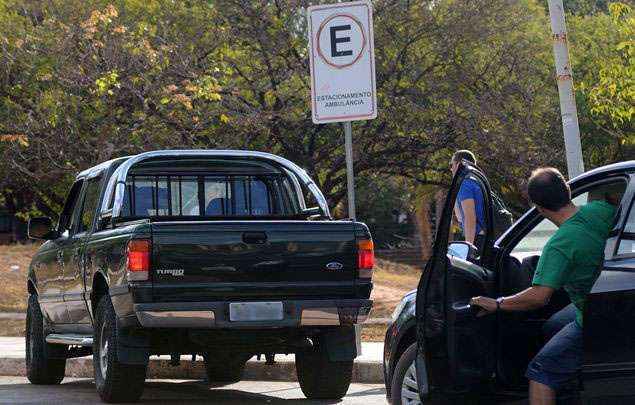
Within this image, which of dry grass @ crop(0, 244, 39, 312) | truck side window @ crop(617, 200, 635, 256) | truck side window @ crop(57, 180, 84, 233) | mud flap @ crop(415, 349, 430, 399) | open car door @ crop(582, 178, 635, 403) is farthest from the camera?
dry grass @ crop(0, 244, 39, 312)

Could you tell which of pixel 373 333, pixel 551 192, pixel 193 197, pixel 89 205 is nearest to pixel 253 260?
pixel 193 197

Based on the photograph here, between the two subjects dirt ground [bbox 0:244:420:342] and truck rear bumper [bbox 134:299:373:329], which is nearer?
truck rear bumper [bbox 134:299:373:329]

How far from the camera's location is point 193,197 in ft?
37.6

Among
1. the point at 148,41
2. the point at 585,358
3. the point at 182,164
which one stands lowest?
the point at 585,358

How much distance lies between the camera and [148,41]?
23.0 metres

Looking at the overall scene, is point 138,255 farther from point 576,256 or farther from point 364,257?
point 576,256

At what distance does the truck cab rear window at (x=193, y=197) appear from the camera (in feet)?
37.2

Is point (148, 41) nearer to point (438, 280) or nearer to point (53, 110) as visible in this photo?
point (53, 110)

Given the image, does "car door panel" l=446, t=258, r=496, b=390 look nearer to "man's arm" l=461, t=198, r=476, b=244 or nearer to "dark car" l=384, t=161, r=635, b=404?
"dark car" l=384, t=161, r=635, b=404

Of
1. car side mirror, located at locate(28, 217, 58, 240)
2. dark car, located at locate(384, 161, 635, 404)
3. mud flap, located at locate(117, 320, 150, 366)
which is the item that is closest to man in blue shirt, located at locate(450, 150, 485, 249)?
mud flap, located at locate(117, 320, 150, 366)

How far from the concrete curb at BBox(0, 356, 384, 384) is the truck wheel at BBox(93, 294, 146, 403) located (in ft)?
8.05

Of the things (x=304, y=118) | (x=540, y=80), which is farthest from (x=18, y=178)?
(x=540, y=80)

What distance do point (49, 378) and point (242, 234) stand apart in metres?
3.56

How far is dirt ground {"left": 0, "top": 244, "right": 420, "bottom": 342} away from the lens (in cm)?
1817
